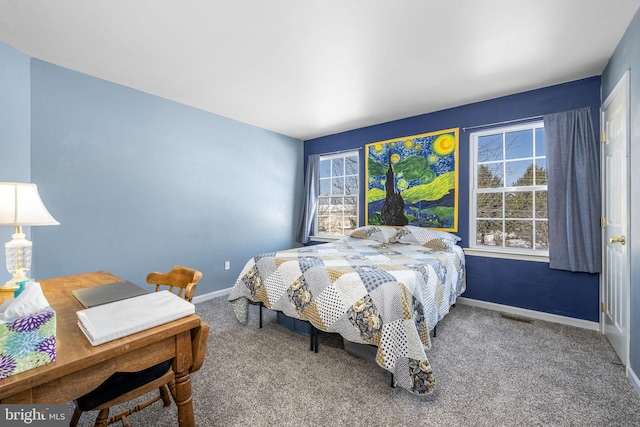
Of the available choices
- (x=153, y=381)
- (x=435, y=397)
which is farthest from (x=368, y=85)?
(x=153, y=381)

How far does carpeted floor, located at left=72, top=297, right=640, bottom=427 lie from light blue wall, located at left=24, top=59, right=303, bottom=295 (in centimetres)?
132

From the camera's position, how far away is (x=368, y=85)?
282 cm

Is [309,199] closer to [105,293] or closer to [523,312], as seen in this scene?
[523,312]

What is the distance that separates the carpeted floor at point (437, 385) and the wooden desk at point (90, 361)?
2.39ft

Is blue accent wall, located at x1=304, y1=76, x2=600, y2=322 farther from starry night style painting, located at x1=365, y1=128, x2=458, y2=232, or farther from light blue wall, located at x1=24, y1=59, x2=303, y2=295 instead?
light blue wall, located at x1=24, y1=59, x2=303, y2=295

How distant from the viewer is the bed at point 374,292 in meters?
1.68

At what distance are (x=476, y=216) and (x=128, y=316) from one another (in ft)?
11.5

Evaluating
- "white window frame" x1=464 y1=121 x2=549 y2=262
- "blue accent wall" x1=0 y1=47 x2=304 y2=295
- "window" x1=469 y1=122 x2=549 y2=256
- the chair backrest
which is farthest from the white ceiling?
the chair backrest

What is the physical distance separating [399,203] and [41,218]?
353 cm

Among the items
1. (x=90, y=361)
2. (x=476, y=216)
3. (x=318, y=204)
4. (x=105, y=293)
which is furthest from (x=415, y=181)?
(x=90, y=361)

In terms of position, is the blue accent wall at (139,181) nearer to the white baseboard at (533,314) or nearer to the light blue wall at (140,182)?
the light blue wall at (140,182)

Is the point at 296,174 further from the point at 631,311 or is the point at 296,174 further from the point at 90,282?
the point at 631,311

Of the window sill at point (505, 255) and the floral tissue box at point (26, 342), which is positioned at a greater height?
the floral tissue box at point (26, 342)

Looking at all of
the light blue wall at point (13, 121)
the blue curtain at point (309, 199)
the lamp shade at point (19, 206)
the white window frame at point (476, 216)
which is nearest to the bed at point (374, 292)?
the white window frame at point (476, 216)
